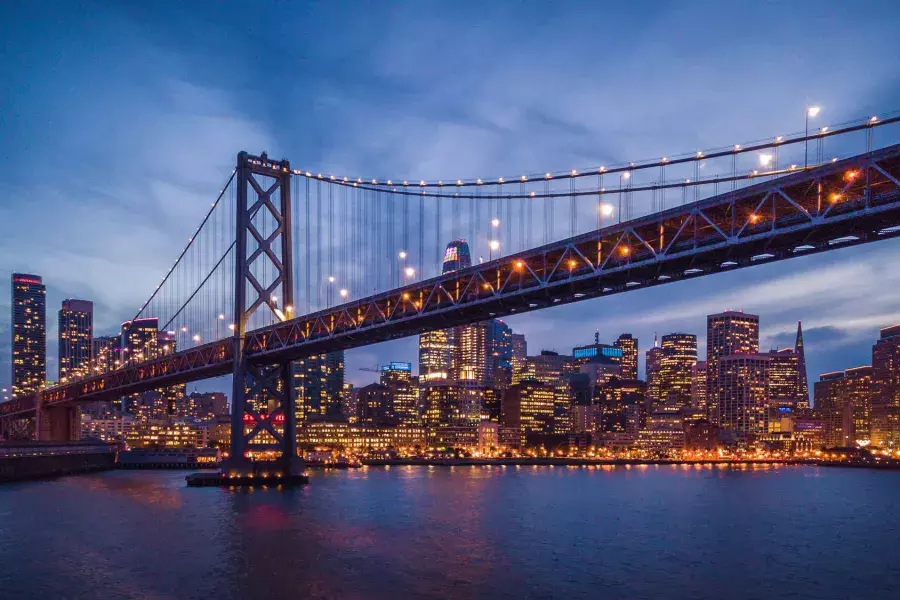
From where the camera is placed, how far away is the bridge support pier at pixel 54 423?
106 meters

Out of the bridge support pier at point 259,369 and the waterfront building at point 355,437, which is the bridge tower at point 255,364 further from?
the waterfront building at point 355,437

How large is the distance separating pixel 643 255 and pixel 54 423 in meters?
94.8

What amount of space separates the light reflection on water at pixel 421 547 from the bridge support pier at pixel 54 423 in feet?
149

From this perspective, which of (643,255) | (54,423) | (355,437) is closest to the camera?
(643,255)

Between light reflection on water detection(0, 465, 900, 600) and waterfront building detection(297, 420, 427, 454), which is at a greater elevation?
light reflection on water detection(0, 465, 900, 600)

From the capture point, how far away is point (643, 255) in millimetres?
34719

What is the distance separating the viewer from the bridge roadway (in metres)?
27.7

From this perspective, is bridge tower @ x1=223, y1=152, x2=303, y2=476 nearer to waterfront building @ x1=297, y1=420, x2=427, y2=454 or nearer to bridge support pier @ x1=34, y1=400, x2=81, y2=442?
bridge support pier @ x1=34, y1=400, x2=81, y2=442

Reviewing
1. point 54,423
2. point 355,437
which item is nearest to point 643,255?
point 54,423

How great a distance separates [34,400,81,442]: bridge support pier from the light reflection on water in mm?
45470

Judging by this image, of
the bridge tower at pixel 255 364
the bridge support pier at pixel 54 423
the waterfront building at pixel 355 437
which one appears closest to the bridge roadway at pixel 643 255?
the bridge tower at pixel 255 364

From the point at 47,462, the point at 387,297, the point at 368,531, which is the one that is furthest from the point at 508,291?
the point at 47,462

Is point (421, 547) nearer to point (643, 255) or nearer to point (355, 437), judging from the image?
point (643, 255)

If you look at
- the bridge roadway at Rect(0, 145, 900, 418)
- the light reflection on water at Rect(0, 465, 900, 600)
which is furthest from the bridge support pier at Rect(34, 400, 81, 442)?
the bridge roadway at Rect(0, 145, 900, 418)
